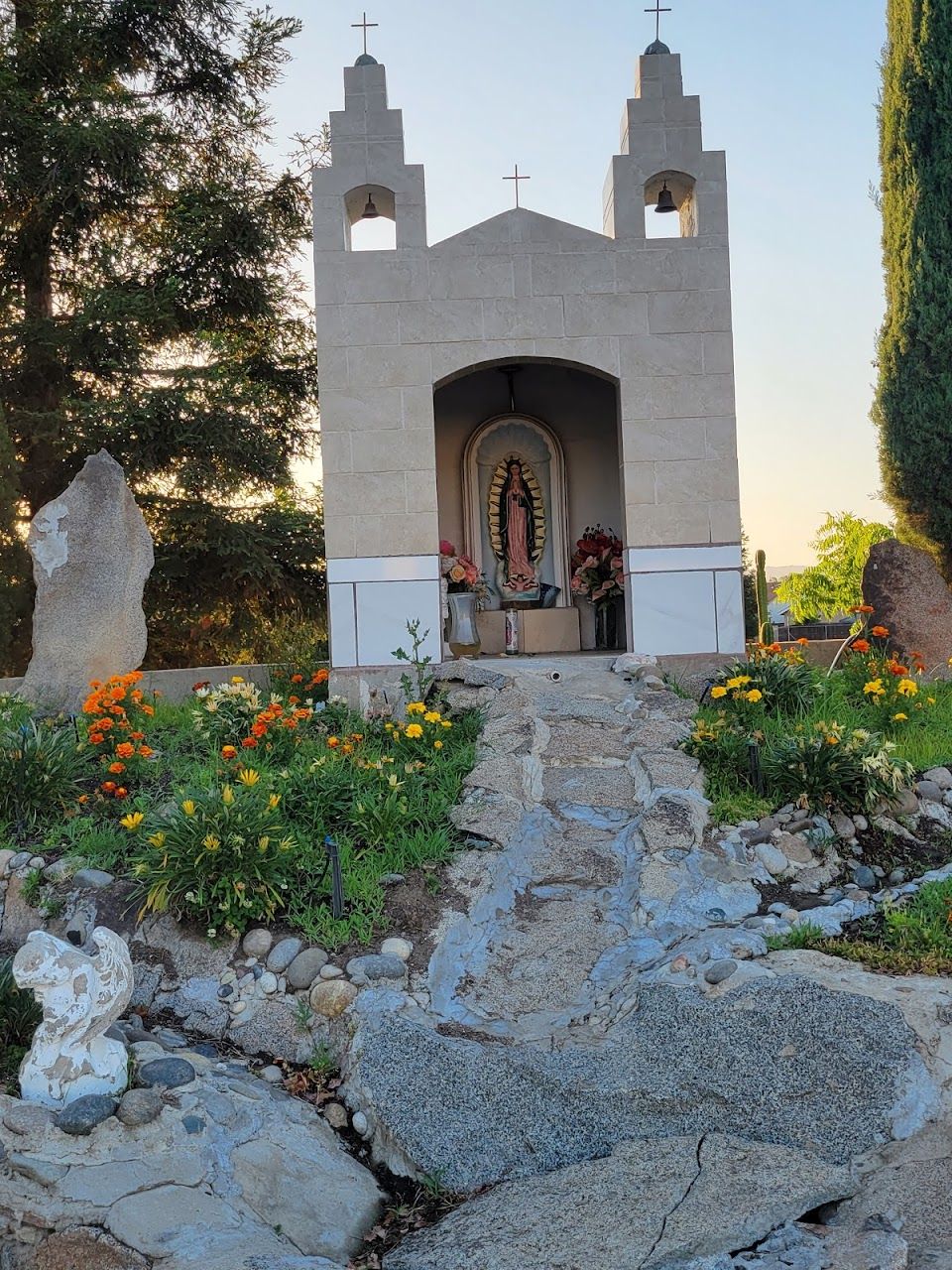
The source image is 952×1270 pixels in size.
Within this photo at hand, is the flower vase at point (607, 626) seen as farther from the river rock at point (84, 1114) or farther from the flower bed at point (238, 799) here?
the river rock at point (84, 1114)

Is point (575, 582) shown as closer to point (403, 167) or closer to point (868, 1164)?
point (403, 167)

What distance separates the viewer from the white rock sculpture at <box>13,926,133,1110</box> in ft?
12.6

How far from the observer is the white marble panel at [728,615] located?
9.13 m

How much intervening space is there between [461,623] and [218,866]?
5.21 m

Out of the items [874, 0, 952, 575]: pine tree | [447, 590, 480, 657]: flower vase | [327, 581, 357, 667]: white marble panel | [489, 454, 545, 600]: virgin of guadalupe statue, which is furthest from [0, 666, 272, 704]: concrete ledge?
[874, 0, 952, 575]: pine tree

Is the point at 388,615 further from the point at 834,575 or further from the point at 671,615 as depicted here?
the point at 834,575

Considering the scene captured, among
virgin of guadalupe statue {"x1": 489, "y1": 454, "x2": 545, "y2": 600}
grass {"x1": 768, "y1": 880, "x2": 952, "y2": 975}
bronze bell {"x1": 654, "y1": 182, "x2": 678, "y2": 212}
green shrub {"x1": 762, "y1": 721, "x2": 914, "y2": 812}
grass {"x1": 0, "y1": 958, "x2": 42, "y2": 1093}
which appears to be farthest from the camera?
virgin of guadalupe statue {"x1": 489, "y1": 454, "x2": 545, "y2": 600}

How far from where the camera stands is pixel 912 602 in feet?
31.7

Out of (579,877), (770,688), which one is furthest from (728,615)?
(579,877)

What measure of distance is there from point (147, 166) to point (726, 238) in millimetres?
7661

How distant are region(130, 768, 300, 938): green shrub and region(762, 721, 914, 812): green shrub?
111 inches

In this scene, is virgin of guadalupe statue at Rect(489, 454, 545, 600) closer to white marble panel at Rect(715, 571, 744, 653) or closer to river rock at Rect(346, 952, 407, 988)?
white marble panel at Rect(715, 571, 744, 653)

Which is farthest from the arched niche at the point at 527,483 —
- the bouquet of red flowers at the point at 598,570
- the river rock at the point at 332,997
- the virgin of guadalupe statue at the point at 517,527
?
the river rock at the point at 332,997

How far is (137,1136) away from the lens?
3.70 m
